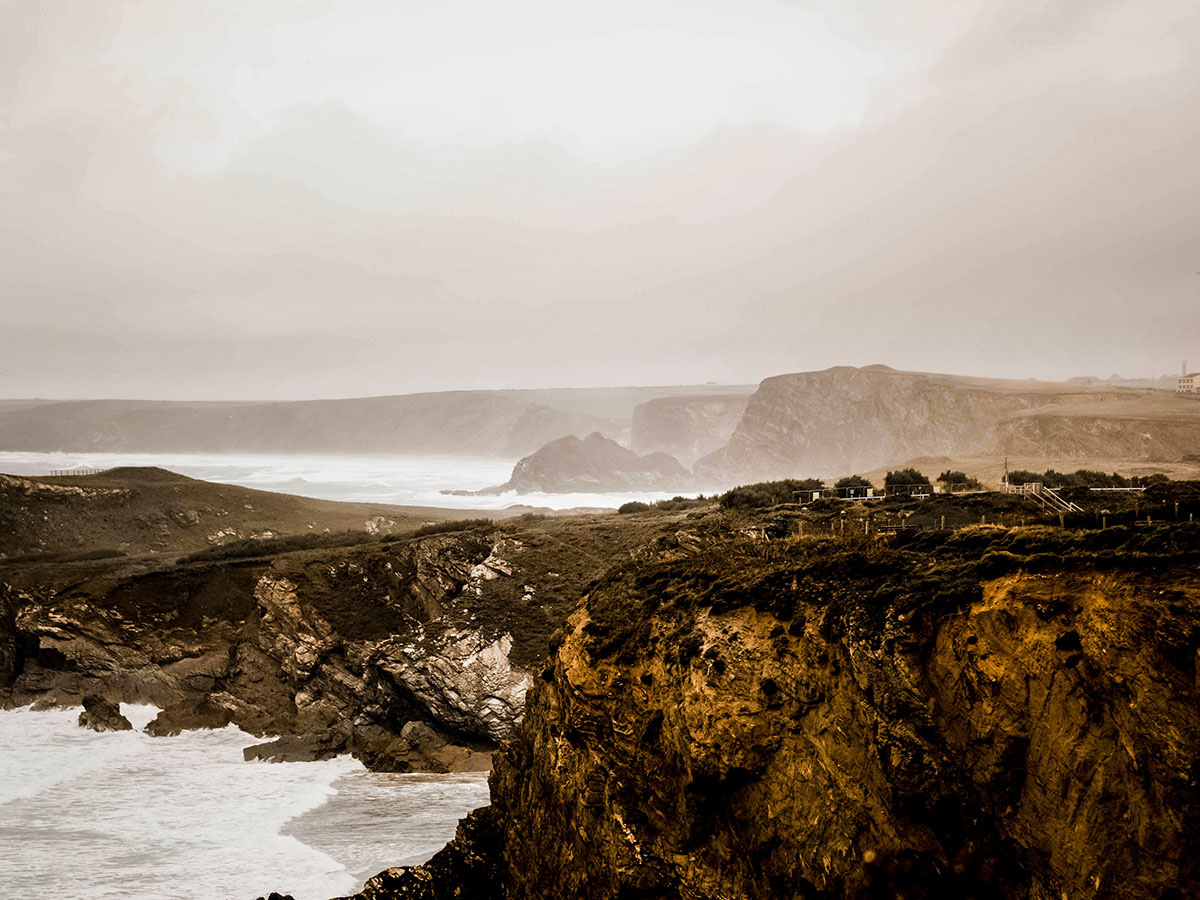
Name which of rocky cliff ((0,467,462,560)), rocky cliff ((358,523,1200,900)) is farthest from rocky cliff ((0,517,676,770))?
rocky cliff ((358,523,1200,900))

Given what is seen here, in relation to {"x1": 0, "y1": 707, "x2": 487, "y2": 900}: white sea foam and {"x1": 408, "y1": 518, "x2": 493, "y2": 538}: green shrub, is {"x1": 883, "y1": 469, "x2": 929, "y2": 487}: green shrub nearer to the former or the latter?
{"x1": 408, "y1": 518, "x2": 493, "y2": 538}: green shrub

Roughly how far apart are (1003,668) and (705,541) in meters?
15.9

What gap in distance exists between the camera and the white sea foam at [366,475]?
8181cm

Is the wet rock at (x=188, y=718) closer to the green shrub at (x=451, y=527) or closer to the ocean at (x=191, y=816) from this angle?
the ocean at (x=191, y=816)

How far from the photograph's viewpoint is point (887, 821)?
264 inches

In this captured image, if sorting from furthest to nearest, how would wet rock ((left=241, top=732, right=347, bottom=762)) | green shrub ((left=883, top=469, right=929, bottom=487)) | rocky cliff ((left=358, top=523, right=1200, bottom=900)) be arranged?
1. green shrub ((left=883, top=469, right=929, bottom=487))
2. wet rock ((left=241, top=732, right=347, bottom=762))
3. rocky cliff ((left=358, top=523, right=1200, bottom=900))

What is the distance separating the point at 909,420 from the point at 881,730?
3529 inches

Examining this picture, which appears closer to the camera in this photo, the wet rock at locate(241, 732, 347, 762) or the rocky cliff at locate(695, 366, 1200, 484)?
the wet rock at locate(241, 732, 347, 762)

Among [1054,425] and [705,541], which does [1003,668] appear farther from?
[1054,425]

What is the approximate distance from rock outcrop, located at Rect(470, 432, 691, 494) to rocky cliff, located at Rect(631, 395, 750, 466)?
1043 inches

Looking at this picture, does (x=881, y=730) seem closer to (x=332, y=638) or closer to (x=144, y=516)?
(x=332, y=638)

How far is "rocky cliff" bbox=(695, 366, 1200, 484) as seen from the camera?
61188 mm

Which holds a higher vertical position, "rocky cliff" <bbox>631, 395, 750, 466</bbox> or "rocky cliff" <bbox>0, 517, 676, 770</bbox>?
"rocky cliff" <bbox>631, 395, 750, 466</bbox>

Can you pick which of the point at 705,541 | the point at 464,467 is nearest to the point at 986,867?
the point at 705,541
